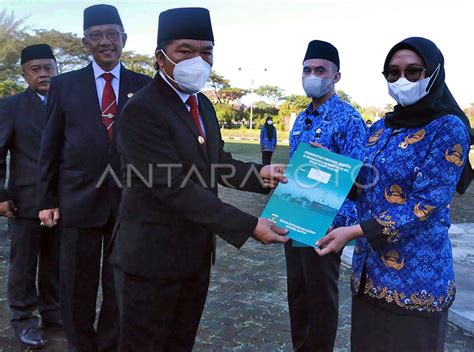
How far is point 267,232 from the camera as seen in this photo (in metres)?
2.16

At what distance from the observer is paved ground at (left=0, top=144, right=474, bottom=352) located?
11.7 feet

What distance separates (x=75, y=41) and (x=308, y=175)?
50.6 meters

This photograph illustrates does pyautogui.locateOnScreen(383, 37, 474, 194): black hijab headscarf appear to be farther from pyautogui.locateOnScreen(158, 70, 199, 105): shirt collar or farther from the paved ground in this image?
the paved ground

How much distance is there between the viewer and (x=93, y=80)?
3066 mm

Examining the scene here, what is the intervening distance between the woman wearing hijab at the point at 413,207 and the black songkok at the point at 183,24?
0.90 m

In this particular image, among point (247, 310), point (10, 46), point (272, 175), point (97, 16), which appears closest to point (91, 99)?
point (97, 16)

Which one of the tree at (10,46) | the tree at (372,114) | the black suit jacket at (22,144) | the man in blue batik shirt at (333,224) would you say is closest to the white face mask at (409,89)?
the man in blue batik shirt at (333,224)

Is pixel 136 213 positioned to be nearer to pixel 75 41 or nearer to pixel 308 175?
pixel 308 175

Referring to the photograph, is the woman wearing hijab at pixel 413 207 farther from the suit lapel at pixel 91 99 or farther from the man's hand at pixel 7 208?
the man's hand at pixel 7 208

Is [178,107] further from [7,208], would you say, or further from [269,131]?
[269,131]

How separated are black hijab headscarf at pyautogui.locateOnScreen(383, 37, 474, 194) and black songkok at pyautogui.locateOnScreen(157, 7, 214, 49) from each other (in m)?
0.90

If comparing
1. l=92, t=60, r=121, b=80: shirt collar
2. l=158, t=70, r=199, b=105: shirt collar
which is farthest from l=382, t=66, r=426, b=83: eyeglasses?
l=92, t=60, r=121, b=80: shirt collar

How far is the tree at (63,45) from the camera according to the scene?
155 feet

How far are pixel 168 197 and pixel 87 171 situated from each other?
1100 millimetres
